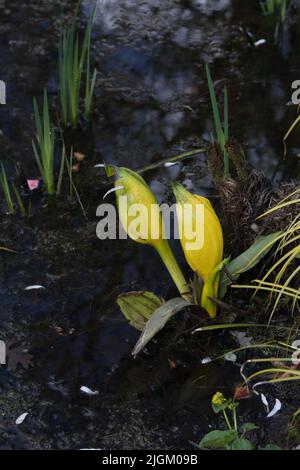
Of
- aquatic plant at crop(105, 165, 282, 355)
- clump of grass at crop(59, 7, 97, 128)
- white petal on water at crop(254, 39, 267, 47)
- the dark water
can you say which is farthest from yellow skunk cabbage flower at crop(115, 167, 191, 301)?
white petal on water at crop(254, 39, 267, 47)

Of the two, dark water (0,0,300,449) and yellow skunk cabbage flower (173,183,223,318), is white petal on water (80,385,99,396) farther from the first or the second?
yellow skunk cabbage flower (173,183,223,318)

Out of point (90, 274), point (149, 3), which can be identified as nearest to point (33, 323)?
point (90, 274)

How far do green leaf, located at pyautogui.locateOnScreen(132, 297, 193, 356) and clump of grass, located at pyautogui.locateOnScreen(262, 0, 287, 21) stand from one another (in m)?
2.18

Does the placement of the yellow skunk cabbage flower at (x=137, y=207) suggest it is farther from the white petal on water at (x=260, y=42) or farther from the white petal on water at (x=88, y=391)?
the white petal on water at (x=260, y=42)

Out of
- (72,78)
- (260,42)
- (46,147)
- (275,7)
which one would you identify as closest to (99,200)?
(46,147)

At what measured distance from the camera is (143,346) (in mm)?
2168

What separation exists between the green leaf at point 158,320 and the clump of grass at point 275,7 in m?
2.18

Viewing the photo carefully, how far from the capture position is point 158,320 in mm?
2201

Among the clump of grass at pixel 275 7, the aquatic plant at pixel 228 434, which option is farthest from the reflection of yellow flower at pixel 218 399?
the clump of grass at pixel 275 7

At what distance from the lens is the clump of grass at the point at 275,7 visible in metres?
3.89

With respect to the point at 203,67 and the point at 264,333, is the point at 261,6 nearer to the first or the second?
the point at 203,67

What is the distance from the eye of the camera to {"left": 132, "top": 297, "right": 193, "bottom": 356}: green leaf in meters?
2.16
